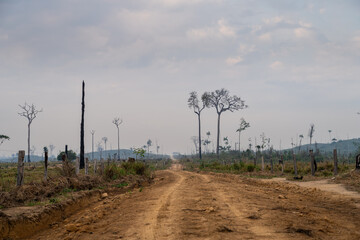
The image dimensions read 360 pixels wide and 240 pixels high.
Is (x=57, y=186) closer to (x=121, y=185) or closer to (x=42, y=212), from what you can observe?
(x=42, y=212)

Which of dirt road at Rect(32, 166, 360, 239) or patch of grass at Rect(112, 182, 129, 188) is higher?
dirt road at Rect(32, 166, 360, 239)

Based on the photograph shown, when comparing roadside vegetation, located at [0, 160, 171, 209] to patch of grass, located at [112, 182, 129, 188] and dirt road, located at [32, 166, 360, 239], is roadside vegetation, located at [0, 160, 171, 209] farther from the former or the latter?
dirt road, located at [32, 166, 360, 239]

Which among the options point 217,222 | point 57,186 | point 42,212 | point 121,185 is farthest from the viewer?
point 121,185

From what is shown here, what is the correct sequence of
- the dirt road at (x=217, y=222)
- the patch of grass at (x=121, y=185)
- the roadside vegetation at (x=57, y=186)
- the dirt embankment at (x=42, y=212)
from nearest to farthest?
the dirt road at (x=217, y=222)
the dirt embankment at (x=42, y=212)
the roadside vegetation at (x=57, y=186)
the patch of grass at (x=121, y=185)

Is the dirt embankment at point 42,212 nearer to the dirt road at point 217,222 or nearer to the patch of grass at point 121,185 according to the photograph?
the dirt road at point 217,222

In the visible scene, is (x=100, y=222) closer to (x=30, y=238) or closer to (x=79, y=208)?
(x=30, y=238)

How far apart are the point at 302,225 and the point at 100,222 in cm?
458

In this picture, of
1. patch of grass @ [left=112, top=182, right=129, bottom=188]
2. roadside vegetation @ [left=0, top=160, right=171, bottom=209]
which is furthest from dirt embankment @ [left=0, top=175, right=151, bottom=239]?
patch of grass @ [left=112, top=182, right=129, bottom=188]

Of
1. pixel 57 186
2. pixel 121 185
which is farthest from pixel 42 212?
pixel 121 185

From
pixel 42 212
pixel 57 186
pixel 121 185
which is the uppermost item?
pixel 57 186

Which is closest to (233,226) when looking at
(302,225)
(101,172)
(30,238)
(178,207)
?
(302,225)

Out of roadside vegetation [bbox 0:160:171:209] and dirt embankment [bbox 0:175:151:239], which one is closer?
dirt embankment [bbox 0:175:151:239]

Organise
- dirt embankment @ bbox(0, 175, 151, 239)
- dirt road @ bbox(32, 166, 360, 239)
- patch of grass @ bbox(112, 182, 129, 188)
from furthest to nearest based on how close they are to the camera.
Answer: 1. patch of grass @ bbox(112, 182, 129, 188)
2. dirt embankment @ bbox(0, 175, 151, 239)
3. dirt road @ bbox(32, 166, 360, 239)

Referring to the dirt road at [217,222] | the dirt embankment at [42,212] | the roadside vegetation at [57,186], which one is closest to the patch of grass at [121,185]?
the roadside vegetation at [57,186]
